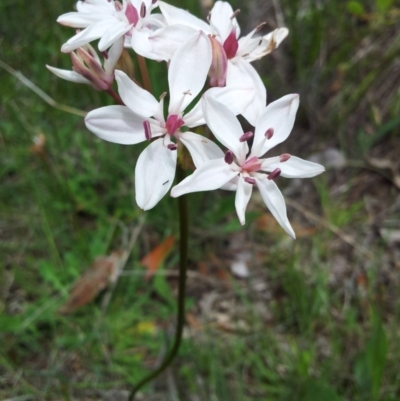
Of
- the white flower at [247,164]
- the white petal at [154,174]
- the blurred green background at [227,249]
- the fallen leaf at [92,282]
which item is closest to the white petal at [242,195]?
the white flower at [247,164]

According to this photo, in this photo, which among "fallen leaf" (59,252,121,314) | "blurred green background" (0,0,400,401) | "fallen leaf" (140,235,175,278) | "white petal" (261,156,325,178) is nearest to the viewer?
Answer: "white petal" (261,156,325,178)

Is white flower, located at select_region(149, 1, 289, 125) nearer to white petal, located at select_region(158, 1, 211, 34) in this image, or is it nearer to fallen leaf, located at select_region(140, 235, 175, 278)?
white petal, located at select_region(158, 1, 211, 34)

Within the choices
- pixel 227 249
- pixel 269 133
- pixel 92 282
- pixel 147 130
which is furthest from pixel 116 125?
pixel 227 249

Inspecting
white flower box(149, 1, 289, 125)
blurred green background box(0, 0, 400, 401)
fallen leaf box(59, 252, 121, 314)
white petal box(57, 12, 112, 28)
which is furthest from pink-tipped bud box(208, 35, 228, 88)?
fallen leaf box(59, 252, 121, 314)

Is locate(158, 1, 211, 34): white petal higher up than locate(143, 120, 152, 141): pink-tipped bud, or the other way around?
locate(158, 1, 211, 34): white petal

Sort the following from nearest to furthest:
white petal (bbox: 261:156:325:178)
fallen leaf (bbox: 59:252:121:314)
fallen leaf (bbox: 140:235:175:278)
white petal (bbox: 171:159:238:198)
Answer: white petal (bbox: 171:159:238:198)
white petal (bbox: 261:156:325:178)
fallen leaf (bbox: 59:252:121:314)
fallen leaf (bbox: 140:235:175:278)

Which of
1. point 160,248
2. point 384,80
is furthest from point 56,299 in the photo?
point 384,80

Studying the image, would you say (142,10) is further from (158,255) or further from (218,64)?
(158,255)

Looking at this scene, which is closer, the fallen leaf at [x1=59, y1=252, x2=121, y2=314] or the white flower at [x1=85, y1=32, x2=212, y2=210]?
the white flower at [x1=85, y1=32, x2=212, y2=210]
